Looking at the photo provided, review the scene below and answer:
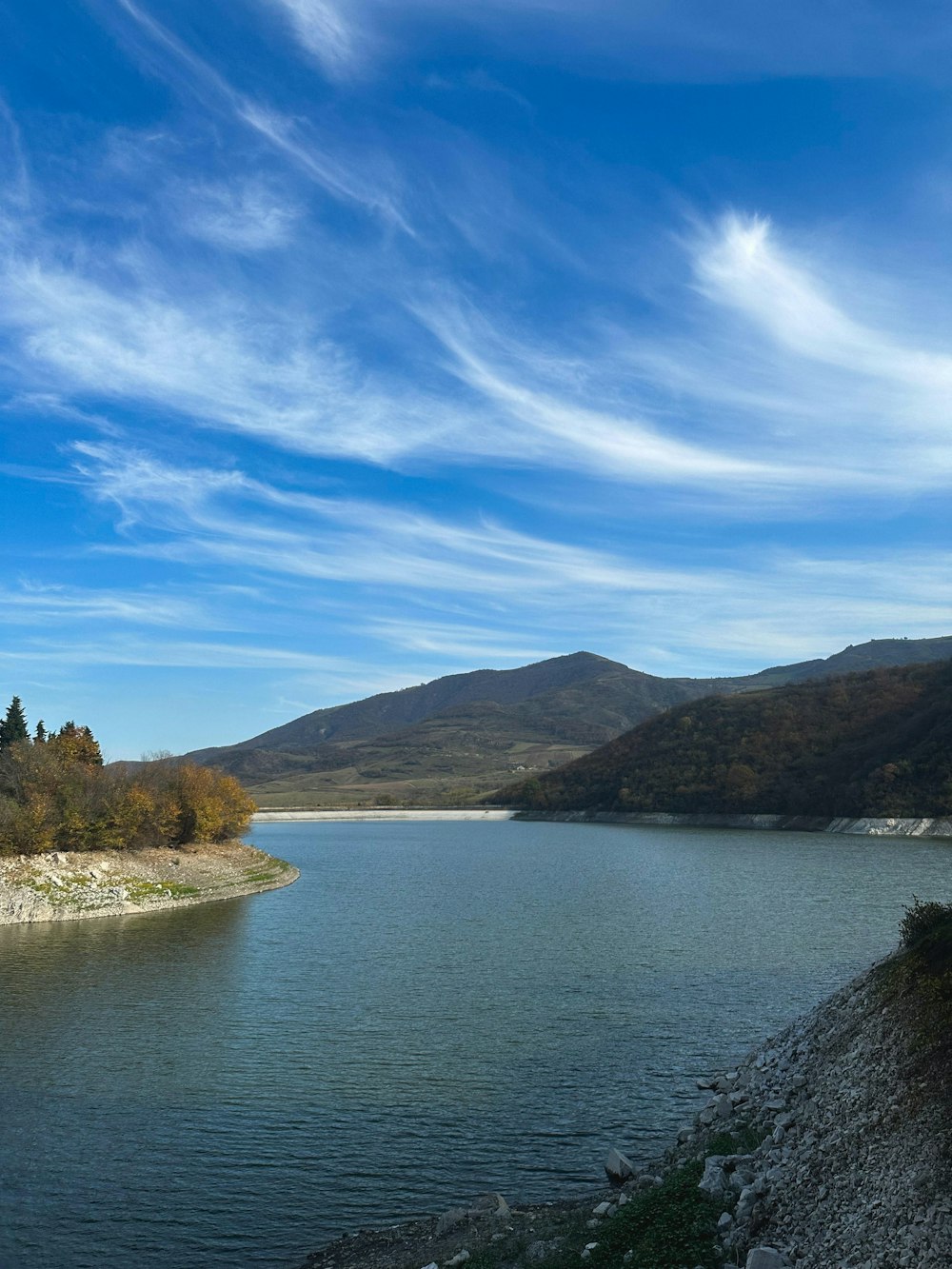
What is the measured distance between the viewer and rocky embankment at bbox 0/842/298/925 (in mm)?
59312

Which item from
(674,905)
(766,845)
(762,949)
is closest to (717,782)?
(766,845)

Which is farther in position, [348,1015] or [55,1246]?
[348,1015]

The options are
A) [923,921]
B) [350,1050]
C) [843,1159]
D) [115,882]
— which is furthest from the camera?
[115,882]

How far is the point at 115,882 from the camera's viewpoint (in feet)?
217

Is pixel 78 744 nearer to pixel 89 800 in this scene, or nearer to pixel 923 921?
pixel 89 800

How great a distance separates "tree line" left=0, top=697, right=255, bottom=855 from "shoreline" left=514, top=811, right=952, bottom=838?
9835 centimetres

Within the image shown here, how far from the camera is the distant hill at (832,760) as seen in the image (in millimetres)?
142750

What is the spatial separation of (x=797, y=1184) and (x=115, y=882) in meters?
62.1

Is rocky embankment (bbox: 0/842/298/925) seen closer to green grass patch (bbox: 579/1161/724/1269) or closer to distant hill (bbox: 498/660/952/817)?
green grass patch (bbox: 579/1161/724/1269)

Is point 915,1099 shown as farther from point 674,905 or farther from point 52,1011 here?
point 674,905

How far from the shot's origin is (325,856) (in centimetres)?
11838

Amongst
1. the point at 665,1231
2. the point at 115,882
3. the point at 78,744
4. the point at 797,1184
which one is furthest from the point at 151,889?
the point at 797,1184

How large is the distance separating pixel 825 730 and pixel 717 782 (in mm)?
25442

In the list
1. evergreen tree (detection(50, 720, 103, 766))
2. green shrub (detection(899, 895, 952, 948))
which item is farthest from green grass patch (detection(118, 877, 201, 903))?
green shrub (detection(899, 895, 952, 948))
